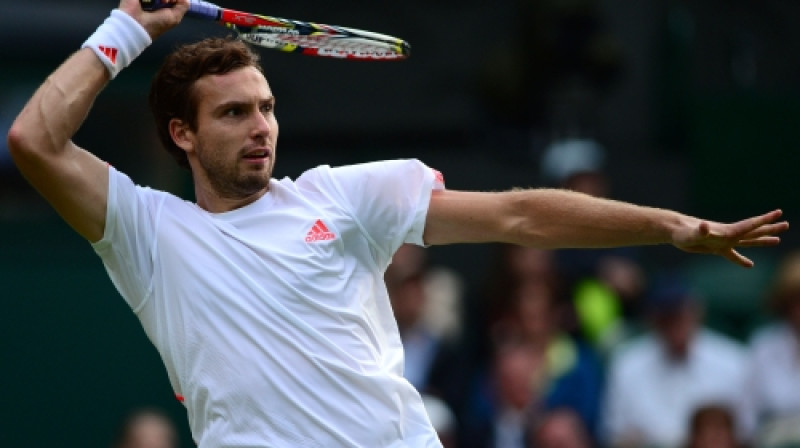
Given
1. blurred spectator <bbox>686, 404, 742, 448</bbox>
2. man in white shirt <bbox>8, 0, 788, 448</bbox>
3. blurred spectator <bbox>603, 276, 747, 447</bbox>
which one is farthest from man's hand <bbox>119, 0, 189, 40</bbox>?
blurred spectator <bbox>603, 276, 747, 447</bbox>

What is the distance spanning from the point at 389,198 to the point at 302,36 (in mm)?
926

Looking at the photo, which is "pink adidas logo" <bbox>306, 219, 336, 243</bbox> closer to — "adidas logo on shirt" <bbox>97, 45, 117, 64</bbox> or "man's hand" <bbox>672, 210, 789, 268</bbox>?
"adidas logo on shirt" <bbox>97, 45, 117, 64</bbox>

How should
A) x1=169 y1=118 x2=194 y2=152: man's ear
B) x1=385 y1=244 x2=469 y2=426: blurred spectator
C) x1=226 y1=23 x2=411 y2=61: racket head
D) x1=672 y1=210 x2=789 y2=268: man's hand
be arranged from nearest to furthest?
x1=672 y1=210 x2=789 y2=268: man's hand < x1=169 y1=118 x2=194 y2=152: man's ear < x1=226 y1=23 x2=411 y2=61: racket head < x1=385 y1=244 x2=469 y2=426: blurred spectator

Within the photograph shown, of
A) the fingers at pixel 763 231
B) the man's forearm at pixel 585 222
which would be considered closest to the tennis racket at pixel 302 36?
the man's forearm at pixel 585 222

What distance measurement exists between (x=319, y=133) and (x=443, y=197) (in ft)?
23.5

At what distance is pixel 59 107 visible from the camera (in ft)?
14.9

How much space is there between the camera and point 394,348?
4.75 meters

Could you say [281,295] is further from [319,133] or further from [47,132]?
[319,133]

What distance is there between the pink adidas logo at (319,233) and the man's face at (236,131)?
230 millimetres

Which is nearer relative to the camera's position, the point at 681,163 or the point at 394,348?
the point at 394,348

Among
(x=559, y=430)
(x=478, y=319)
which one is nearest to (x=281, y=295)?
(x=559, y=430)

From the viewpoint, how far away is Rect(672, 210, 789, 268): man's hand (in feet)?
14.3

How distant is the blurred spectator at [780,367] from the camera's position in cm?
858

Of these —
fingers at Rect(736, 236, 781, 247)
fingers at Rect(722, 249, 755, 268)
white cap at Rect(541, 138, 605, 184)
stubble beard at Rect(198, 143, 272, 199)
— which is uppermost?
fingers at Rect(736, 236, 781, 247)
